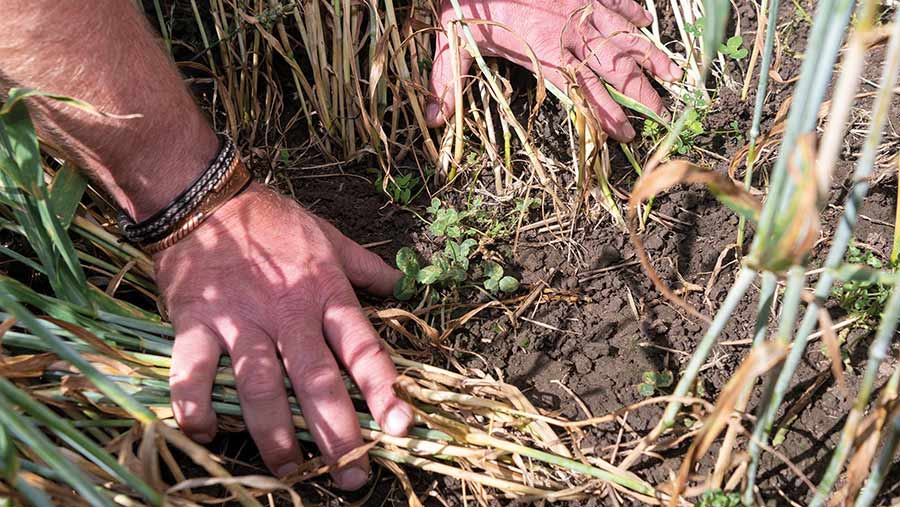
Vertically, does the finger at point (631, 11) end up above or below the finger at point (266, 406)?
above

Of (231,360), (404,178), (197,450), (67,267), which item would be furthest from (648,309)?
(67,267)

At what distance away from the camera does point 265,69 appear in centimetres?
178

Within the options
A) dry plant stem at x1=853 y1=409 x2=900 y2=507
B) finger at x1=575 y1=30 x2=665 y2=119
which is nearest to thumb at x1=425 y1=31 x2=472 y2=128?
finger at x1=575 y1=30 x2=665 y2=119

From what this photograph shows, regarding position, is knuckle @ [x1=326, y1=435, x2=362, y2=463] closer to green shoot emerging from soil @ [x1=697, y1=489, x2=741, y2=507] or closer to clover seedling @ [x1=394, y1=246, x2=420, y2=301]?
clover seedling @ [x1=394, y1=246, x2=420, y2=301]

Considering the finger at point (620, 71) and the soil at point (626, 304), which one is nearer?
the soil at point (626, 304)

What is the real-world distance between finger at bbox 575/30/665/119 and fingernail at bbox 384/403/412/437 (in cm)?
82

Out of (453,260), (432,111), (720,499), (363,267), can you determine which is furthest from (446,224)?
(720,499)

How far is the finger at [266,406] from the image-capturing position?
3.88 ft

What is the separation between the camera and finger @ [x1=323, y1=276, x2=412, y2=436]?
1204 mm

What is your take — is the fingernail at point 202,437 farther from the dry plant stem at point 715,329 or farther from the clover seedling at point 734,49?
the clover seedling at point 734,49

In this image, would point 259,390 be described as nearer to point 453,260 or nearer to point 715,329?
point 453,260

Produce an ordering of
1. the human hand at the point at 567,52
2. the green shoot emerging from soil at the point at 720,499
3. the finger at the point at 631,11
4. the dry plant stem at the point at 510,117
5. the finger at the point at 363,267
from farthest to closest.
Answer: the finger at the point at 631,11, the human hand at the point at 567,52, the dry plant stem at the point at 510,117, the finger at the point at 363,267, the green shoot emerging from soil at the point at 720,499

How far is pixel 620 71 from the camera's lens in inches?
65.8

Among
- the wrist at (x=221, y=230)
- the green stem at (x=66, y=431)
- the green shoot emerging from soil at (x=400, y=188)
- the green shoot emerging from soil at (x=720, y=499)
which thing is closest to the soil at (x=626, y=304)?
the green shoot emerging from soil at (x=400, y=188)
